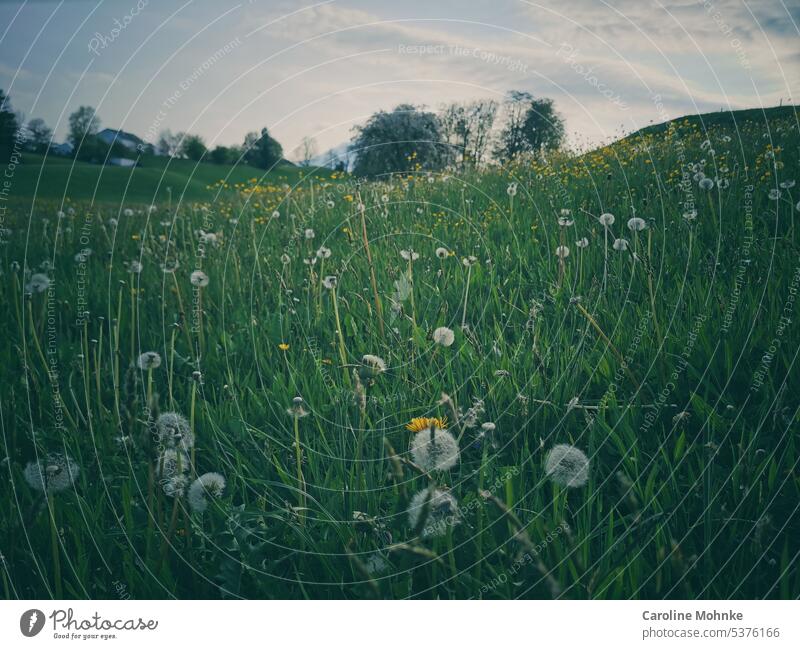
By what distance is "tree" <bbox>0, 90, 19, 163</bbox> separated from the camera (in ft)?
5.56

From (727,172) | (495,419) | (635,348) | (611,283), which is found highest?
(727,172)

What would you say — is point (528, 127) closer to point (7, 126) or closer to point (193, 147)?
point (193, 147)

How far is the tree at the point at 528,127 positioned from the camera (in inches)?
76.2

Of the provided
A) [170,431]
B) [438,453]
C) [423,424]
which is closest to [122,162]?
[170,431]

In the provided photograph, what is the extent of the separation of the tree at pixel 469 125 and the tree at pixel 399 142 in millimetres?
53

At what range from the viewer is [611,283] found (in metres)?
1.89

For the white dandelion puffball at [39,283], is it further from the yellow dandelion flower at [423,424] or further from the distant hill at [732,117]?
the distant hill at [732,117]

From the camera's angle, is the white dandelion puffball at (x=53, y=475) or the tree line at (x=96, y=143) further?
→ the tree line at (x=96, y=143)

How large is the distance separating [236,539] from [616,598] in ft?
2.85

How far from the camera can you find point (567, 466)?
4.05 ft

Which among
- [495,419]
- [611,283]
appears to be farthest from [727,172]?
[495,419]

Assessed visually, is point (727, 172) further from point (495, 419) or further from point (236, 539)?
point (236, 539)

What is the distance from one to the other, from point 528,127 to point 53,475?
2.19 meters

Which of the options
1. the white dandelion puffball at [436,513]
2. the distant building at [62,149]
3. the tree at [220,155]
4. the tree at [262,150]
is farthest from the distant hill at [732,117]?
the distant building at [62,149]
